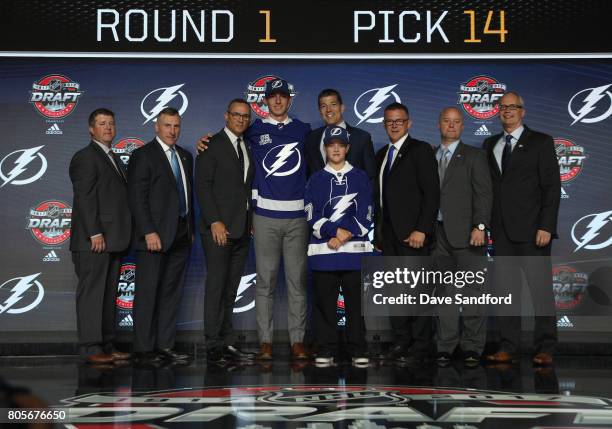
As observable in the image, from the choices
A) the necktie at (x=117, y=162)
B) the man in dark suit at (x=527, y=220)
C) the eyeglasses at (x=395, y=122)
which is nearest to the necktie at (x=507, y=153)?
the man in dark suit at (x=527, y=220)

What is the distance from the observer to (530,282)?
4.83 m

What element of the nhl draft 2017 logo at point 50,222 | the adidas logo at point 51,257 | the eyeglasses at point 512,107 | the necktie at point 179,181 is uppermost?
the eyeglasses at point 512,107

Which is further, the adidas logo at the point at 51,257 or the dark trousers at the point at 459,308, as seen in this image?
the adidas logo at the point at 51,257

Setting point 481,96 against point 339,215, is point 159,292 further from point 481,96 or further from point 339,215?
point 481,96

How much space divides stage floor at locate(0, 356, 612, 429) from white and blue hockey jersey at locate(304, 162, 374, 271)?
65 cm

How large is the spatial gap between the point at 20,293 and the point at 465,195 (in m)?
3.22

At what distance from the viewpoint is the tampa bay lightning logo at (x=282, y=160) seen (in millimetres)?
4934

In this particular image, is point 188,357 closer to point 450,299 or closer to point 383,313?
point 383,313

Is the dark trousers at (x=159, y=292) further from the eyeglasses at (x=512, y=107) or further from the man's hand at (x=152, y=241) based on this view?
Answer: the eyeglasses at (x=512, y=107)

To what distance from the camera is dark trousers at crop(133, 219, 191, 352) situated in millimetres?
4902

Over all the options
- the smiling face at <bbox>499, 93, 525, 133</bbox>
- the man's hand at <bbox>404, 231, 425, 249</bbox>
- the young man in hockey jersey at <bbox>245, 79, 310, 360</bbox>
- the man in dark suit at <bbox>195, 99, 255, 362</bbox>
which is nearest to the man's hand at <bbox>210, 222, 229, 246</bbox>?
the man in dark suit at <bbox>195, 99, 255, 362</bbox>

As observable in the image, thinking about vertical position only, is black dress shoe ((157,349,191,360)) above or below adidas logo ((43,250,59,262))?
below

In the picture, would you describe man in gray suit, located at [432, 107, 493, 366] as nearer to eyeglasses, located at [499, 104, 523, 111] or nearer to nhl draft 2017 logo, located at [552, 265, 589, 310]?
eyeglasses, located at [499, 104, 523, 111]

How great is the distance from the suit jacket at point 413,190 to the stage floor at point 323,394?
0.88 meters
